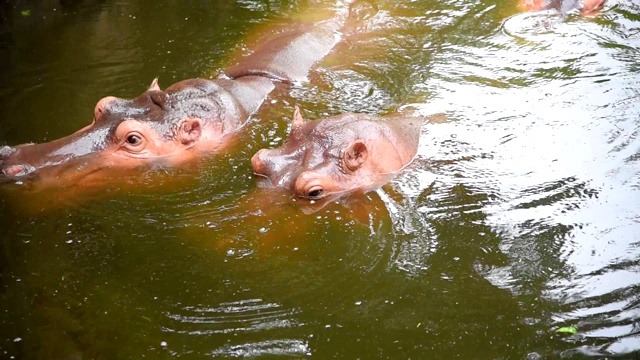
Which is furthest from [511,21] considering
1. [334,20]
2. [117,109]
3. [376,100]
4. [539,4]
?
[117,109]

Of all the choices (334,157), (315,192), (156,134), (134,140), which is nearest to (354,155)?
(334,157)

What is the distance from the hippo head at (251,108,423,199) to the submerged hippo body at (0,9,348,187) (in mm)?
853

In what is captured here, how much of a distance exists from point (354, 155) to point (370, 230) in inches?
26.8

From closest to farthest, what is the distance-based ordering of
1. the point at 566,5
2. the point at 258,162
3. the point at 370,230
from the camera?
1. the point at 370,230
2. the point at 258,162
3. the point at 566,5

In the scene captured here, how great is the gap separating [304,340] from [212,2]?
270 inches

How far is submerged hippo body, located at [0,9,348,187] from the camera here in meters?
6.04

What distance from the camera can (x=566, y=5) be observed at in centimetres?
938

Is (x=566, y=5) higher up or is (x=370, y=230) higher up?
(x=566, y=5)

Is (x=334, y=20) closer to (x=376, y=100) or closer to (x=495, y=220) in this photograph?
(x=376, y=100)

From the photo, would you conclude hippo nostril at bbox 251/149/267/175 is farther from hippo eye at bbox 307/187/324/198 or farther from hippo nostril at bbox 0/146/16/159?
hippo nostril at bbox 0/146/16/159

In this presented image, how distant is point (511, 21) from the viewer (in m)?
9.34

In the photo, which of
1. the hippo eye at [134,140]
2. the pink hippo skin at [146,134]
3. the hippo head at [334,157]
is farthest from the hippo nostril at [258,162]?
the hippo eye at [134,140]

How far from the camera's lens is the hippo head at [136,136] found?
19.9 ft

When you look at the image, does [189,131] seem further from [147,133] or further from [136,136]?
[136,136]
